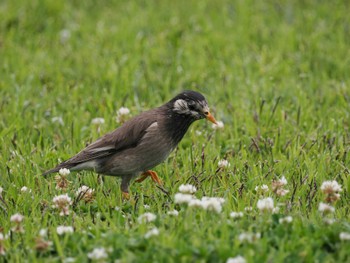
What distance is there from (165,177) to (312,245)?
8.16 feet

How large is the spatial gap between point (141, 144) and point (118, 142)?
0.25 meters

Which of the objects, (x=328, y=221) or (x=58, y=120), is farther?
(x=58, y=120)

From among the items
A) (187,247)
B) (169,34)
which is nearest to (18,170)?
(187,247)

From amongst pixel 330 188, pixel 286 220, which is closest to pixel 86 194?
pixel 286 220

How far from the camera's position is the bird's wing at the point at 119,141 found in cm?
Result: 703

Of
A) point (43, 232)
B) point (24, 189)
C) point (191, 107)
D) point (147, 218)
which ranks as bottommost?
point (24, 189)

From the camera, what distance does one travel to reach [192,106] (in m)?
7.10

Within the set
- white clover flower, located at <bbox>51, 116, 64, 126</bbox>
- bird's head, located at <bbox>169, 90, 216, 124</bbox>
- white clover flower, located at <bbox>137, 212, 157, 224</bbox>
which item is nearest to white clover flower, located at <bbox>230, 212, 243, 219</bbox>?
white clover flower, located at <bbox>137, 212, 157, 224</bbox>

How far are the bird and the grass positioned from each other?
199 mm

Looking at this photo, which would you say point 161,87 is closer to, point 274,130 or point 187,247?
point 274,130

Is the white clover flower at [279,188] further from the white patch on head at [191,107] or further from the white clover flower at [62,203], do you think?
the white clover flower at [62,203]

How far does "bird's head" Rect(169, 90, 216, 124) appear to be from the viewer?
7062mm

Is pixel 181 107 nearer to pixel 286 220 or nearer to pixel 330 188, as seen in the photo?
pixel 330 188

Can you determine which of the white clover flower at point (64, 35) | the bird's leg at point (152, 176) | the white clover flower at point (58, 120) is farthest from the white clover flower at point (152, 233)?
the white clover flower at point (64, 35)
